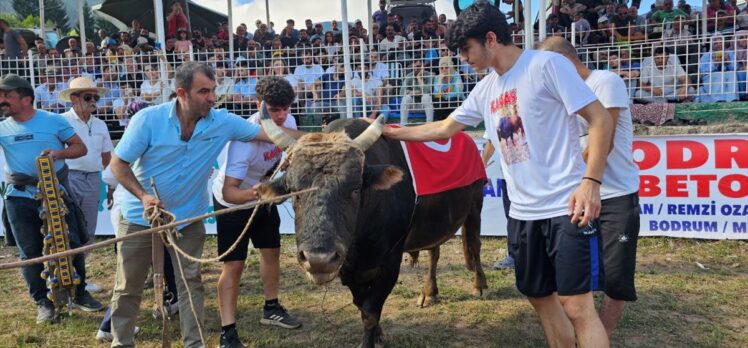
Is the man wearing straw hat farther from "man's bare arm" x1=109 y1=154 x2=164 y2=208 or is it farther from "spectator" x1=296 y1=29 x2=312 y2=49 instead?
"spectator" x1=296 y1=29 x2=312 y2=49

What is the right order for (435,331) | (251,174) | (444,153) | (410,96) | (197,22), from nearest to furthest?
(251,174) → (435,331) → (444,153) → (410,96) → (197,22)

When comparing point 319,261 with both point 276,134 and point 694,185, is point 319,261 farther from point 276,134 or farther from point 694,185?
point 694,185

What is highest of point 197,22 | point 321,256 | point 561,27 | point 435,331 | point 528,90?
point 197,22

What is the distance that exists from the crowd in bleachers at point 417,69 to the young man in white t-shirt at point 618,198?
5465mm

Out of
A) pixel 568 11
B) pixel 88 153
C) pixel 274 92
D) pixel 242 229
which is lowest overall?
pixel 242 229

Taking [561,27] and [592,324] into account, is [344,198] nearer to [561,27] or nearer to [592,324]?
[592,324]

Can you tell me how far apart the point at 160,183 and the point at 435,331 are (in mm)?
2677

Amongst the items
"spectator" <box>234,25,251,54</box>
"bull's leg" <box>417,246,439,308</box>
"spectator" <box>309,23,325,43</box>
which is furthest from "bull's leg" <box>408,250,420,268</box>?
"spectator" <box>234,25,251,54</box>

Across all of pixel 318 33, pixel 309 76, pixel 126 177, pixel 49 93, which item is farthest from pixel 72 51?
pixel 126 177

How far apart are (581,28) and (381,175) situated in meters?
8.68

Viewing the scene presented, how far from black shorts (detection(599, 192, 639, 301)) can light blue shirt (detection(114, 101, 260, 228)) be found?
264cm

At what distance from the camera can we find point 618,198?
378cm

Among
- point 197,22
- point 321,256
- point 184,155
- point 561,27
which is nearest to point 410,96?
point 561,27

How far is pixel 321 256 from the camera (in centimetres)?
327
